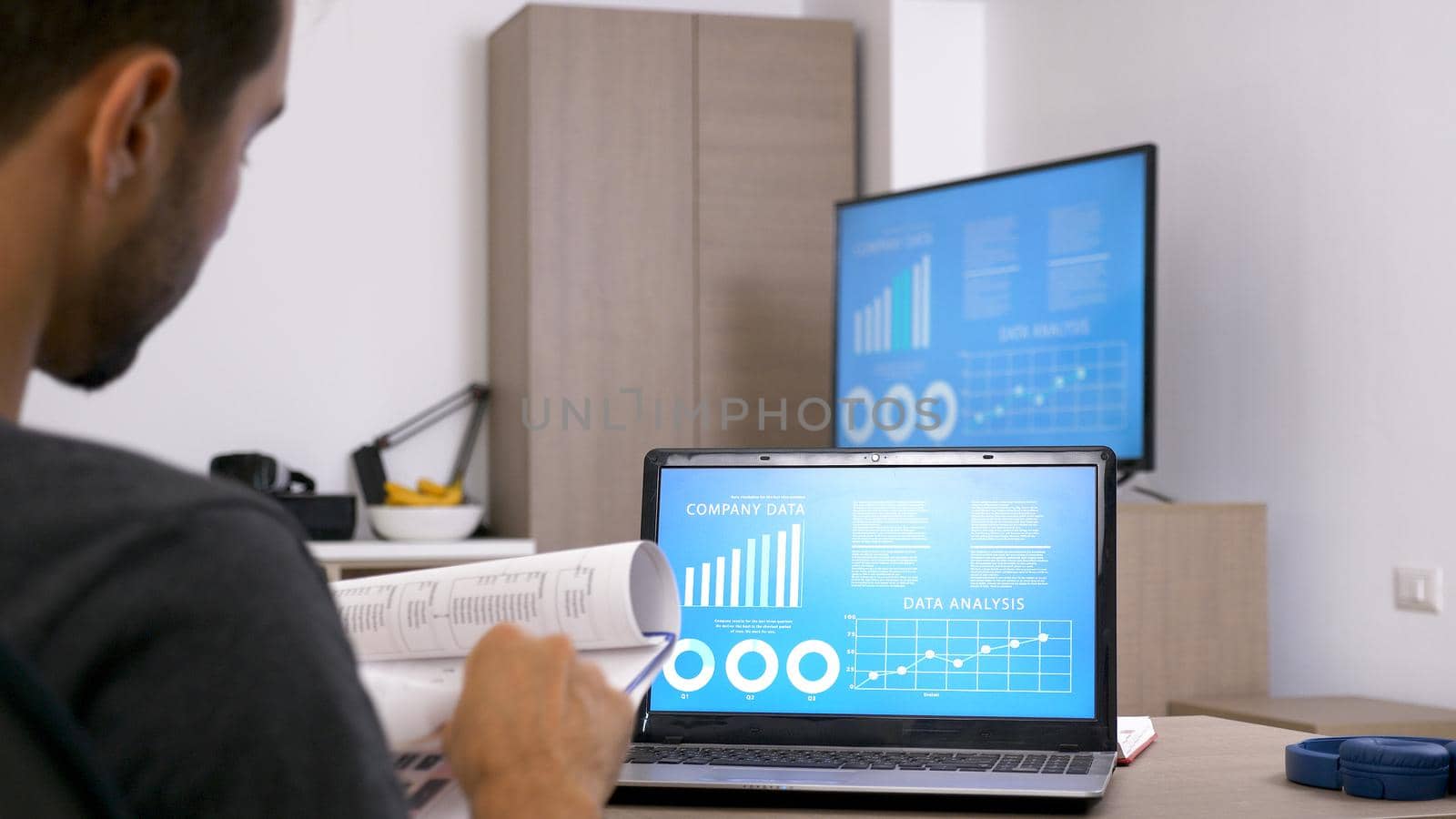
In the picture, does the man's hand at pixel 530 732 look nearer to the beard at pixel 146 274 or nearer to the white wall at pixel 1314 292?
the beard at pixel 146 274

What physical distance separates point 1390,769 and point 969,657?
0.36 m

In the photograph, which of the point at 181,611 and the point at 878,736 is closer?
the point at 181,611

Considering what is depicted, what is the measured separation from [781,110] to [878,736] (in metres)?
3.27

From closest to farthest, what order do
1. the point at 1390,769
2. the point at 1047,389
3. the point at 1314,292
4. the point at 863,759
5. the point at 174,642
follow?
the point at 174,642
the point at 1390,769
the point at 863,759
the point at 1314,292
the point at 1047,389

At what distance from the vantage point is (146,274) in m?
0.60

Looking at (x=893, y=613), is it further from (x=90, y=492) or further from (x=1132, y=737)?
(x=90, y=492)

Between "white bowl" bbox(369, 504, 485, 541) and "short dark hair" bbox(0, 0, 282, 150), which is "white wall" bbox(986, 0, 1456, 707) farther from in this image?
"short dark hair" bbox(0, 0, 282, 150)

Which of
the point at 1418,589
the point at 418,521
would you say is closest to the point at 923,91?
the point at 418,521

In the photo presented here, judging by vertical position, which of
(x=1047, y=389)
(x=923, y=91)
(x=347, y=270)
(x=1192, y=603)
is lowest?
(x=1192, y=603)

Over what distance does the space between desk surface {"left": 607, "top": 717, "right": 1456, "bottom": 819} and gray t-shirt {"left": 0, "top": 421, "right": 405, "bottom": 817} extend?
0.71m

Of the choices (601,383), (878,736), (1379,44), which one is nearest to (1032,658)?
(878,736)

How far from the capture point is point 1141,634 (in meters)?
3.24

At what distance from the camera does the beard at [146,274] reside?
1.94 feet

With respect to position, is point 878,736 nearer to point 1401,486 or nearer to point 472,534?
point 1401,486
